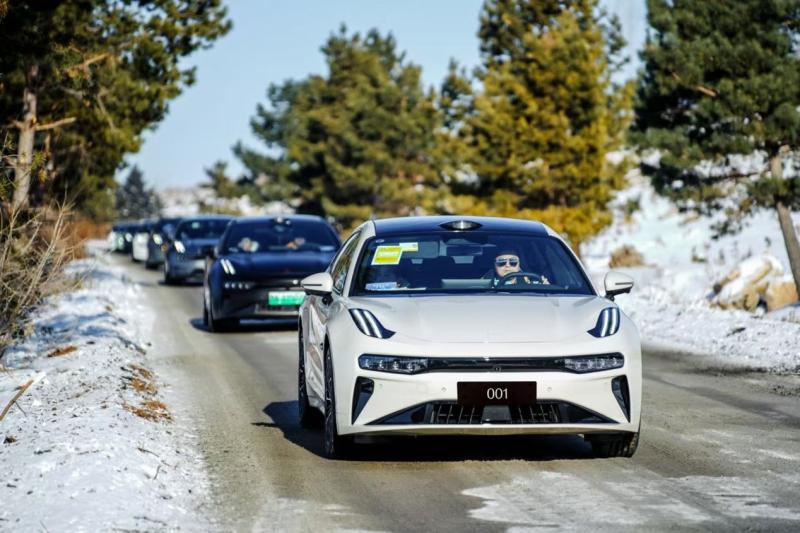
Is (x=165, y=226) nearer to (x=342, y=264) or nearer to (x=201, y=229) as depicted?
(x=201, y=229)

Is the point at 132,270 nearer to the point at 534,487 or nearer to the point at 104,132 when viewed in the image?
the point at 104,132

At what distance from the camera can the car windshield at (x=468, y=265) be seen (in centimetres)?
919

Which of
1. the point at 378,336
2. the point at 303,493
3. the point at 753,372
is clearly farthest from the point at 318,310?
the point at 753,372

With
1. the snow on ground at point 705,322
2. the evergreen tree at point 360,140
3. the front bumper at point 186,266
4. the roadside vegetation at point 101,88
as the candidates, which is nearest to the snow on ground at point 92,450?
the snow on ground at point 705,322

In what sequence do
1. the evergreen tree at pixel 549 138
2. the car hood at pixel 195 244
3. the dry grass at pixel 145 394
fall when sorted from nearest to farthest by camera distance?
the dry grass at pixel 145 394
the car hood at pixel 195 244
the evergreen tree at pixel 549 138

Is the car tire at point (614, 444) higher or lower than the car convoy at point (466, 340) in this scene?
lower

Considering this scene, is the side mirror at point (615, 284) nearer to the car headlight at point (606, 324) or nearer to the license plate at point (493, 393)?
the car headlight at point (606, 324)

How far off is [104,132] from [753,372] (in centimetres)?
2144

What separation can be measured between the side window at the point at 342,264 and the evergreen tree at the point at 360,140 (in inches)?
2310

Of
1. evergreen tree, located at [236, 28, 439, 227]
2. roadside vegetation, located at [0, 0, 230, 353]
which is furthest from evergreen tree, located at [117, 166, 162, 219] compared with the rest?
roadside vegetation, located at [0, 0, 230, 353]

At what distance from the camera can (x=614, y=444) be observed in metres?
8.62

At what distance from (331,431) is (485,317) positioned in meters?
1.19

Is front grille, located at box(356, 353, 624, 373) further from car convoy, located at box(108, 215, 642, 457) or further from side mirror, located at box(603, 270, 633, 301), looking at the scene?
side mirror, located at box(603, 270, 633, 301)

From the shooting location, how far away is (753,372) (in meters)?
14.3
